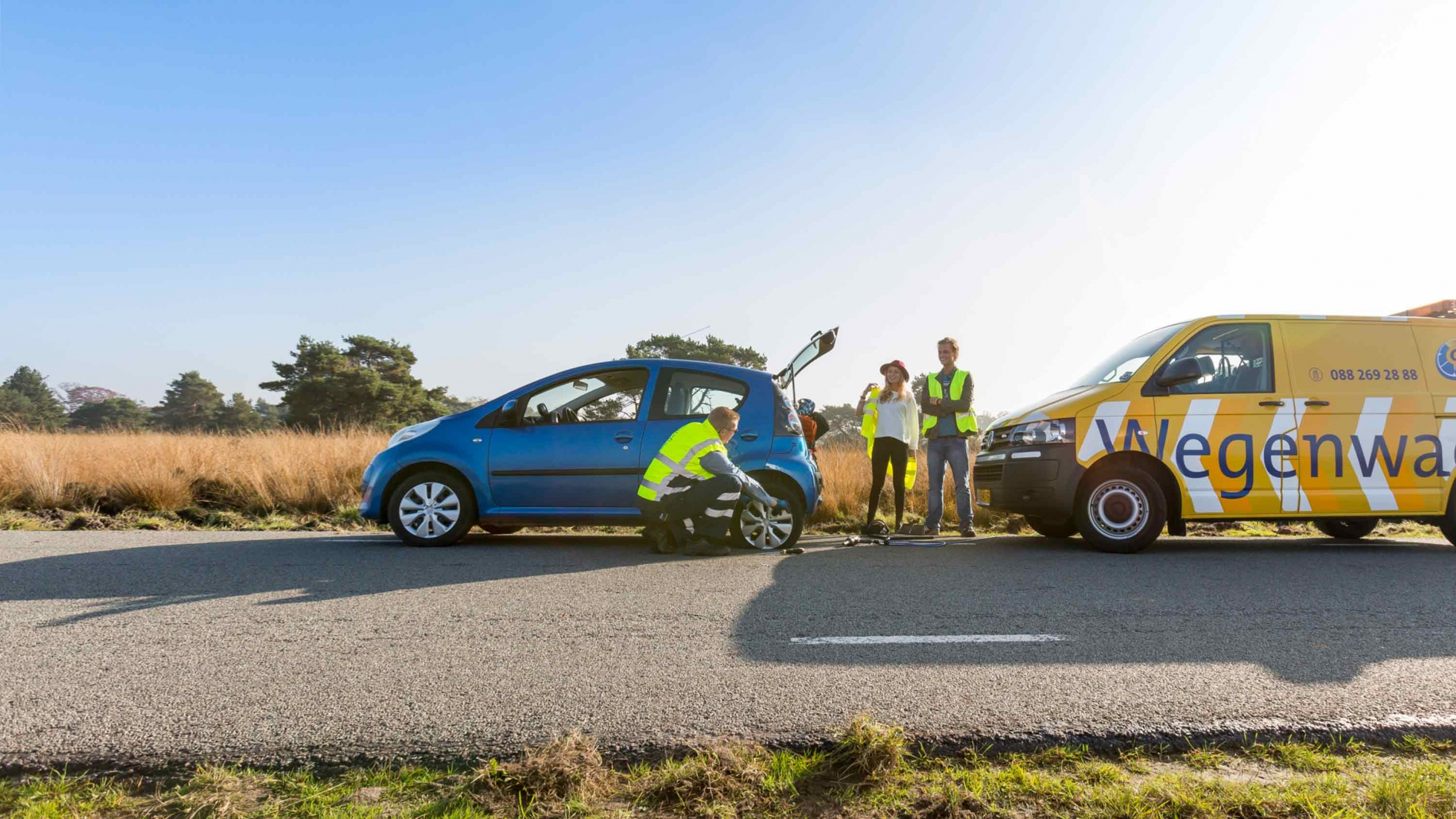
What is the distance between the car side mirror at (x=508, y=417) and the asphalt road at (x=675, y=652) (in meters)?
1.46

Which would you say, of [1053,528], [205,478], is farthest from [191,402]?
[1053,528]

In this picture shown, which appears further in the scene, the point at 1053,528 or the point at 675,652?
the point at 1053,528

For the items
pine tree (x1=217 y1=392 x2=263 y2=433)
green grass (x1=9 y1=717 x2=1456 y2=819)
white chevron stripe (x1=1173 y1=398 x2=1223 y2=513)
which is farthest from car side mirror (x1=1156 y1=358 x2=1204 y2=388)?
pine tree (x1=217 y1=392 x2=263 y2=433)

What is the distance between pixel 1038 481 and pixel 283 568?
592cm

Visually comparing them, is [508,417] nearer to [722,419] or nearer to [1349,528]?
[722,419]

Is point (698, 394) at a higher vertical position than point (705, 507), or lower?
higher

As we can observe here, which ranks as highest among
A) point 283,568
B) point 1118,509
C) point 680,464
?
point 680,464

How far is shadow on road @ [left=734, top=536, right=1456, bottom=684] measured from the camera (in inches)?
150

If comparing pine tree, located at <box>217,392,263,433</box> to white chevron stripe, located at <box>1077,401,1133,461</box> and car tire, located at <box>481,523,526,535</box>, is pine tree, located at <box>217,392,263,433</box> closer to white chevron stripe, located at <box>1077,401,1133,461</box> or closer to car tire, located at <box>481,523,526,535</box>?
car tire, located at <box>481,523,526,535</box>

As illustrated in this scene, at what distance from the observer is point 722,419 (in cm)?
709

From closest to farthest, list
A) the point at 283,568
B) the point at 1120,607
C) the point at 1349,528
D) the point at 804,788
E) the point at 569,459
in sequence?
the point at 804,788 → the point at 1120,607 → the point at 283,568 → the point at 569,459 → the point at 1349,528

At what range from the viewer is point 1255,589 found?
5305 mm

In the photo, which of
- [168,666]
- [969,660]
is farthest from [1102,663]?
[168,666]

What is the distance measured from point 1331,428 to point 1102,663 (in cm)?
483
